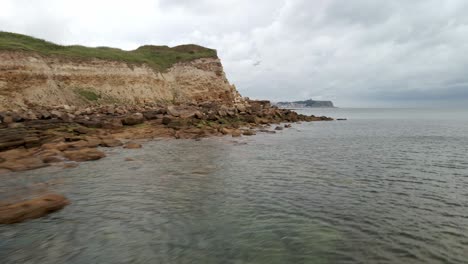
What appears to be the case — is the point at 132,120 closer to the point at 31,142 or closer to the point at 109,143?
the point at 109,143

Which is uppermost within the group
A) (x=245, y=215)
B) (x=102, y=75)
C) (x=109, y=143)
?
(x=102, y=75)

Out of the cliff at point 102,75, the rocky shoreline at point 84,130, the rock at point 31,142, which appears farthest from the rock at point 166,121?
the cliff at point 102,75

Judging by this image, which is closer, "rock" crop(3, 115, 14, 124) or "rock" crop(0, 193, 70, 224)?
"rock" crop(0, 193, 70, 224)

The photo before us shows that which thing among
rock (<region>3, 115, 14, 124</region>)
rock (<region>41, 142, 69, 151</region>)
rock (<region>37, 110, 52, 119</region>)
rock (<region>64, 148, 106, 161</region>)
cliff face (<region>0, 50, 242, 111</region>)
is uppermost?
cliff face (<region>0, 50, 242, 111</region>)

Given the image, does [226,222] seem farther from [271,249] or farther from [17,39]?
[17,39]

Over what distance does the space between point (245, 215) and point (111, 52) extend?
52388 millimetres

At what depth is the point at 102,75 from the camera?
47.7 m

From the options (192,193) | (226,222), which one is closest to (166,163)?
(192,193)

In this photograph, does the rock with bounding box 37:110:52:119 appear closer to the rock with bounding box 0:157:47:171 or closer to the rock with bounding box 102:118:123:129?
the rock with bounding box 102:118:123:129

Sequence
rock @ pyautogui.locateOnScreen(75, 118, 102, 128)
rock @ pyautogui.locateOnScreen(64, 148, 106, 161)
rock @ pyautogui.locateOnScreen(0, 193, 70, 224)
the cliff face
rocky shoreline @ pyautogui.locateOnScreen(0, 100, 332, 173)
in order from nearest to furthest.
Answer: rock @ pyautogui.locateOnScreen(0, 193, 70, 224)
rock @ pyautogui.locateOnScreen(64, 148, 106, 161)
rocky shoreline @ pyautogui.locateOnScreen(0, 100, 332, 173)
rock @ pyautogui.locateOnScreen(75, 118, 102, 128)
the cliff face

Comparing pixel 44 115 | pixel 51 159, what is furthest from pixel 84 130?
pixel 51 159

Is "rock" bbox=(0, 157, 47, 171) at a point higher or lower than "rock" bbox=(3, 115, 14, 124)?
lower

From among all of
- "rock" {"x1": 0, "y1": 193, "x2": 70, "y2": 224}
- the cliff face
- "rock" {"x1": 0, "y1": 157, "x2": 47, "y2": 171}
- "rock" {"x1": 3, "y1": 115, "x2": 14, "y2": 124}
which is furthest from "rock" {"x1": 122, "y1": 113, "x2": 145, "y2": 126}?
"rock" {"x1": 0, "y1": 193, "x2": 70, "y2": 224}

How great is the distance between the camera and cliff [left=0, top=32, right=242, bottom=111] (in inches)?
1497
